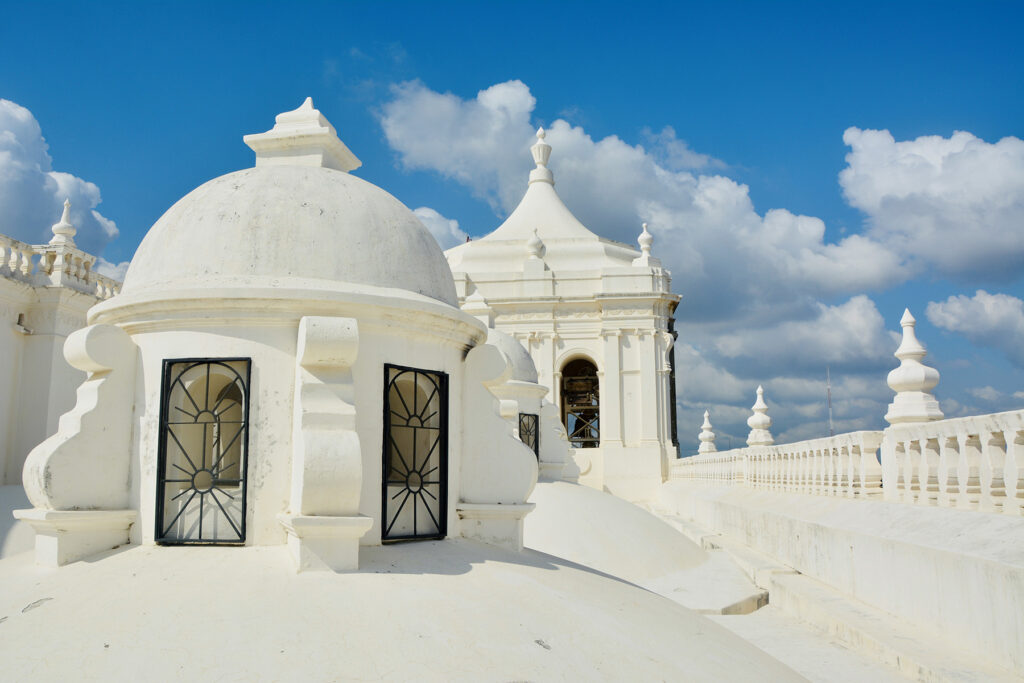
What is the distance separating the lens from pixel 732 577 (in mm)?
13023

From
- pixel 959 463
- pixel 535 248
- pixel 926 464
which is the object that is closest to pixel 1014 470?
pixel 959 463

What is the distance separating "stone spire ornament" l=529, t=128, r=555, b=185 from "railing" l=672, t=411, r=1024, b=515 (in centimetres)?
2792

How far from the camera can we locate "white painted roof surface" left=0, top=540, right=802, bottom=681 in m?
4.41

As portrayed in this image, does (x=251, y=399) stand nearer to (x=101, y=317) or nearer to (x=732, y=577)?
(x=101, y=317)

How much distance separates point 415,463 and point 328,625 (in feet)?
8.36

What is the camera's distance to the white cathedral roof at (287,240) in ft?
20.9

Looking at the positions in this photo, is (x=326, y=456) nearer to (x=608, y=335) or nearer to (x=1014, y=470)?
(x=1014, y=470)

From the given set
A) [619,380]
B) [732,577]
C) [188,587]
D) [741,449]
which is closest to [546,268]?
[619,380]

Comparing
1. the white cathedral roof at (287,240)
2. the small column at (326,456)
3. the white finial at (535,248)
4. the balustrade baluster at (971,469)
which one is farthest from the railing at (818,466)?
the white finial at (535,248)

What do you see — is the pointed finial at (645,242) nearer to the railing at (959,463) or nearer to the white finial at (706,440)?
the white finial at (706,440)

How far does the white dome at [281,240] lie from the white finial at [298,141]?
0.73 m

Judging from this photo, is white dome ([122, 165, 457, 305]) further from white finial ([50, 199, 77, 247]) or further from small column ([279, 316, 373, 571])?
white finial ([50, 199, 77, 247])

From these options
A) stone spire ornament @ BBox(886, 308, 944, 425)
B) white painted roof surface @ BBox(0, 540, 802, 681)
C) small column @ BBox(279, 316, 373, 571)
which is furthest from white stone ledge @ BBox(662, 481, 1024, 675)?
small column @ BBox(279, 316, 373, 571)

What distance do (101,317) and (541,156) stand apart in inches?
1349
